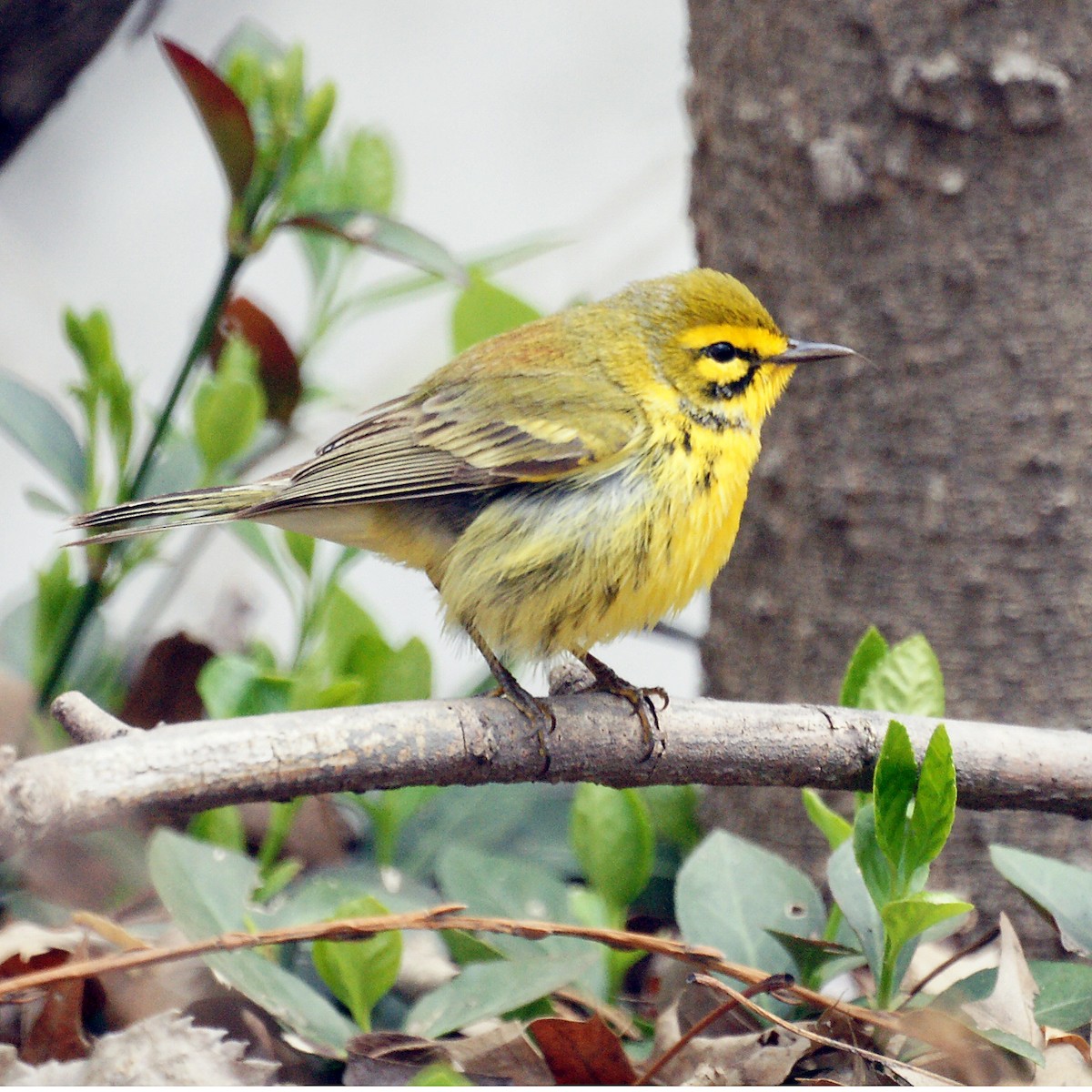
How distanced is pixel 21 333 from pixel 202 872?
2.86 metres

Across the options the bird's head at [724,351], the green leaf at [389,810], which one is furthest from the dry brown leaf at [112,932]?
the bird's head at [724,351]

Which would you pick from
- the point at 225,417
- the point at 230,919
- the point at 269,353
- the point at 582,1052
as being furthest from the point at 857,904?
the point at 269,353

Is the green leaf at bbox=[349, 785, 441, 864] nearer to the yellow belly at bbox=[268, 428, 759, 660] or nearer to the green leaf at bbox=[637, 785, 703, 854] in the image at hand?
the yellow belly at bbox=[268, 428, 759, 660]

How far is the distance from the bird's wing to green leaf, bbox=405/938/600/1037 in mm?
891

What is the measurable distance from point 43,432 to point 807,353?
145 cm

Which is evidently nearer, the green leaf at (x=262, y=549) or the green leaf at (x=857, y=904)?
the green leaf at (x=857, y=904)

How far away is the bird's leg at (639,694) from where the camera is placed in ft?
5.87

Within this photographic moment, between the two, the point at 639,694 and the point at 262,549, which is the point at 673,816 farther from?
the point at 262,549

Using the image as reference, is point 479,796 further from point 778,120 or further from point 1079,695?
point 778,120

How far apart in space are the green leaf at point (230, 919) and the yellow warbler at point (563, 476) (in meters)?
0.50

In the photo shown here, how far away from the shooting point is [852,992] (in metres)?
2.17

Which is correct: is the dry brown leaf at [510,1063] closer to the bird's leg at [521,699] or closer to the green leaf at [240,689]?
the bird's leg at [521,699]

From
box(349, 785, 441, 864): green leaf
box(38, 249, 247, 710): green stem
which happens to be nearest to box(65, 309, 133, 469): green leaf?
box(38, 249, 247, 710): green stem

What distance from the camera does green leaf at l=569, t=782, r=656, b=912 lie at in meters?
2.10
